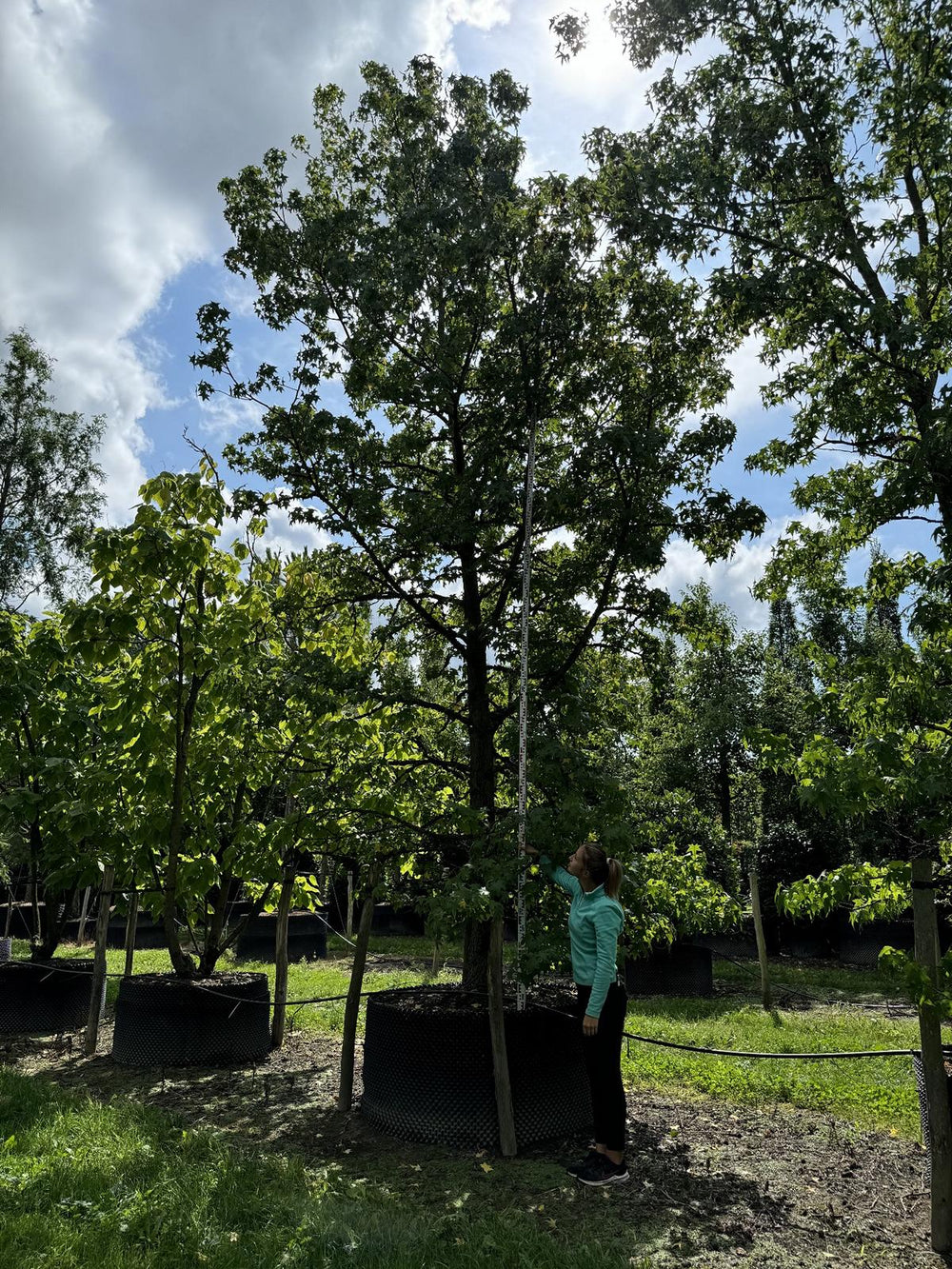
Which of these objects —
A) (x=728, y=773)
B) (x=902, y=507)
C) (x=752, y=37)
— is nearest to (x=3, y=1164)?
(x=902, y=507)

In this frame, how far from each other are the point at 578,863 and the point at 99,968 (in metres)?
5.17

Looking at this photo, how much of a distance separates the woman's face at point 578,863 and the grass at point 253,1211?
4.93 feet

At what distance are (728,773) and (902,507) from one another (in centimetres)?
1244

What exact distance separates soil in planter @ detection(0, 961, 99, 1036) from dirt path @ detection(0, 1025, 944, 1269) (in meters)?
1.57

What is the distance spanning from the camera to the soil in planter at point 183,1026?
22.4 ft

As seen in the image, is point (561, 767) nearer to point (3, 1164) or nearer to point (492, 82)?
point (3, 1164)

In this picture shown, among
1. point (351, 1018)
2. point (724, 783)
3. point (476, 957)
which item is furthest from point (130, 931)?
point (724, 783)

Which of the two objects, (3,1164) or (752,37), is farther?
(752,37)

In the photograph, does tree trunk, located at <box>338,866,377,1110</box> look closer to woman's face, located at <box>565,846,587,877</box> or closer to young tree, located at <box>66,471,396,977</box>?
young tree, located at <box>66,471,396,977</box>

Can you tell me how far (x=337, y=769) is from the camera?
682 centimetres

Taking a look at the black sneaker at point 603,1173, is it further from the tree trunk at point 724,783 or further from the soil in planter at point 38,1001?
the tree trunk at point 724,783

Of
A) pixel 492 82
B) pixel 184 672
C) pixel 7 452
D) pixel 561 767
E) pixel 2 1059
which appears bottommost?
pixel 2 1059

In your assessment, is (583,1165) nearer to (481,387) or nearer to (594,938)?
(594,938)

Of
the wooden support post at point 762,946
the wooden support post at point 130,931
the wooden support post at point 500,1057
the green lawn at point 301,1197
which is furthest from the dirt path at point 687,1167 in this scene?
the wooden support post at point 762,946
